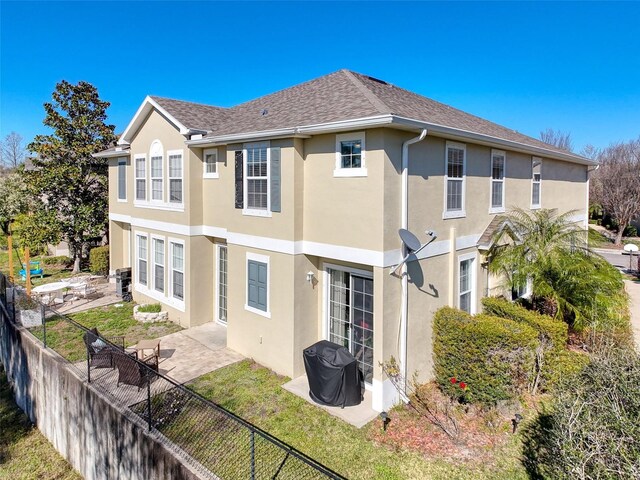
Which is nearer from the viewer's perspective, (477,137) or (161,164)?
(477,137)

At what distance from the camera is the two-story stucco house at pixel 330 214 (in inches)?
348

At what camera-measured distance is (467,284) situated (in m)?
11.7

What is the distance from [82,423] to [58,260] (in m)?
21.2

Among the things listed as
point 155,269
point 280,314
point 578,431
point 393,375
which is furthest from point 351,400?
point 155,269

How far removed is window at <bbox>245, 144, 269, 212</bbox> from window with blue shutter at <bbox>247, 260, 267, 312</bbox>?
1.59m

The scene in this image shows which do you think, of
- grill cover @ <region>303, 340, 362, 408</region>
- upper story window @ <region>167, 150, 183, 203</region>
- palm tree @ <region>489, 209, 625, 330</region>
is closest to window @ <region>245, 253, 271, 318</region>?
grill cover @ <region>303, 340, 362, 408</region>

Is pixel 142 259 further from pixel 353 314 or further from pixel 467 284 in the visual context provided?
pixel 467 284

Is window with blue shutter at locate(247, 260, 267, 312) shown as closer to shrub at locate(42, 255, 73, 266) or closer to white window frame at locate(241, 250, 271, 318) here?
white window frame at locate(241, 250, 271, 318)

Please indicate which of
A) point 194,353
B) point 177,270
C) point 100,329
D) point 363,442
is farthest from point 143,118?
point 363,442

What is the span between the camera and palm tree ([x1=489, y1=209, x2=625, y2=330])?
10.9m

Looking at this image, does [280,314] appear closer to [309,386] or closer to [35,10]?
[309,386]

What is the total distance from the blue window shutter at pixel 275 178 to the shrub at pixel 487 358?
514cm

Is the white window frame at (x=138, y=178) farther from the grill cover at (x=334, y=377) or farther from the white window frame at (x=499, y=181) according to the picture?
the white window frame at (x=499, y=181)

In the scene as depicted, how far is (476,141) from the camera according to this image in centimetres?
1102
